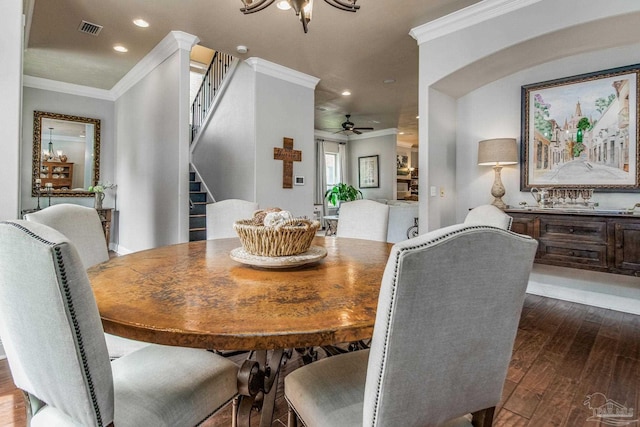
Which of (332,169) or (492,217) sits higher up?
(332,169)

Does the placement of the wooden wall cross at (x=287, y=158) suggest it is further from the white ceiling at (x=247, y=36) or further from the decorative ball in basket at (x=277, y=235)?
the decorative ball in basket at (x=277, y=235)

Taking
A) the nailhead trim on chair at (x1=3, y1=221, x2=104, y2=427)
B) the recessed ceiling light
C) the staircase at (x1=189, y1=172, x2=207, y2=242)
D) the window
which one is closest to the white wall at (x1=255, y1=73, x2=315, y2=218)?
the staircase at (x1=189, y1=172, x2=207, y2=242)

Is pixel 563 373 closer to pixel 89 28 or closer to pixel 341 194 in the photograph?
pixel 89 28

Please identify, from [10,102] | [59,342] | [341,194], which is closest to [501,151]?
[59,342]

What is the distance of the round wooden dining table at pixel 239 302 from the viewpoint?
0.72 meters

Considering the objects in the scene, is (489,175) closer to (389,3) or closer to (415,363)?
(389,3)

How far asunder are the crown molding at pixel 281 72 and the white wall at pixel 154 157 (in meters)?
0.82

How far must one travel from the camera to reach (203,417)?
2.96 ft

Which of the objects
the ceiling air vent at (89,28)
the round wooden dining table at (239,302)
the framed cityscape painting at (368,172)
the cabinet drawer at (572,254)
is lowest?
the cabinet drawer at (572,254)

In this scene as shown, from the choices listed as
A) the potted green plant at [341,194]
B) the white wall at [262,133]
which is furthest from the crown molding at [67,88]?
the potted green plant at [341,194]

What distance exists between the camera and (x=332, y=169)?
373 inches

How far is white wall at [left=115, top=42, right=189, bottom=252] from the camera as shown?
11.9 feet

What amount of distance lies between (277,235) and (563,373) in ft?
6.21

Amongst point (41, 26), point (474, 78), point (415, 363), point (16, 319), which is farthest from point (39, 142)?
point (415, 363)
